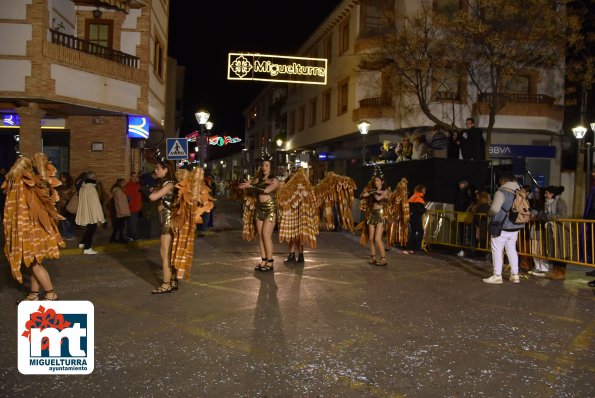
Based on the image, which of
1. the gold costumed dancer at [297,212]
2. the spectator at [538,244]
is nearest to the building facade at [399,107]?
the gold costumed dancer at [297,212]

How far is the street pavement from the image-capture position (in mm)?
4059

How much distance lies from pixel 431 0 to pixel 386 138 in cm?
694

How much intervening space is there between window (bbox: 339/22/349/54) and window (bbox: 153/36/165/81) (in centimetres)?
1121

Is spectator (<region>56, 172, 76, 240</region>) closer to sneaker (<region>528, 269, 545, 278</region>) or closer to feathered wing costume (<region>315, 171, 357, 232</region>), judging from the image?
feathered wing costume (<region>315, 171, 357, 232</region>)

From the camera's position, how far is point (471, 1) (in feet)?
77.7

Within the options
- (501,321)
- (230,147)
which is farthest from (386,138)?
(230,147)

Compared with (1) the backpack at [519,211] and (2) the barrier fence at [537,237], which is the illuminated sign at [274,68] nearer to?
(2) the barrier fence at [537,237]

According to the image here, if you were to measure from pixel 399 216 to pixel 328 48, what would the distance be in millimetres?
22629

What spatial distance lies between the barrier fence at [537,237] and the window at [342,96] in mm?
17548

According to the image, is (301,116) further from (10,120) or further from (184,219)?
(184,219)

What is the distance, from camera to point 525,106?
25.0 m

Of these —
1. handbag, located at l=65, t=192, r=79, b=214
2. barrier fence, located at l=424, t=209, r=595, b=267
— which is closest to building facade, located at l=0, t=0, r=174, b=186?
handbag, located at l=65, t=192, r=79, b=214

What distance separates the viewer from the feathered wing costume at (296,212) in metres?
9.85

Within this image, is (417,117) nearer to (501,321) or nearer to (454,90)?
(454,90)
